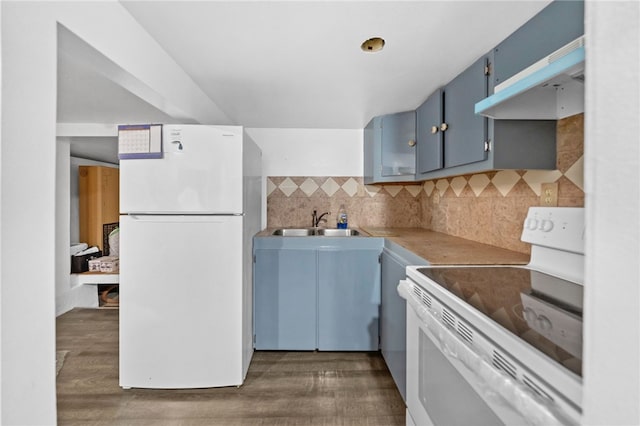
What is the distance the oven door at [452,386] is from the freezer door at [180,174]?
52.3 inches

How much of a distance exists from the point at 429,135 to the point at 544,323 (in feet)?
5.63

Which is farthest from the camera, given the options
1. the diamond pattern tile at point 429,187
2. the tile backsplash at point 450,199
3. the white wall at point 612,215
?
the diamond pattern tile at point 429,187

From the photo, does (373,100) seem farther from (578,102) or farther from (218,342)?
(218,342)

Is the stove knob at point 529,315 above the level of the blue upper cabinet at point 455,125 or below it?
below

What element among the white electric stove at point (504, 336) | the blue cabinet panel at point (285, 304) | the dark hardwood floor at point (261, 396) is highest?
the white electric stove at point (504, 336)

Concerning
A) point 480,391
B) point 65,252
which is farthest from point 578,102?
point 65,252

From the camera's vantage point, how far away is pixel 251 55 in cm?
169

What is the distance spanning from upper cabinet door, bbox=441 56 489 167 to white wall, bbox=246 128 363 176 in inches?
53.3

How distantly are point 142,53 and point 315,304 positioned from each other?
194 centimetres

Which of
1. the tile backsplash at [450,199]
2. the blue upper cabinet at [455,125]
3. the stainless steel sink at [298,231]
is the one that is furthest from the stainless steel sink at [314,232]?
the blue upper cabinet at [455,125]

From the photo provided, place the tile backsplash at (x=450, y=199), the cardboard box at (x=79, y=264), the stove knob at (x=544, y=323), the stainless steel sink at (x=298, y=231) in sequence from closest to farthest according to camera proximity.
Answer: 1. the stove knob at (x=544, y=323)
2. the tile backsplash at (x=450, y=199)
3. the stainless steel sink at (x=298, y=231)
4. the cardboard box at (x=79, y=264)

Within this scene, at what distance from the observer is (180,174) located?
198cm

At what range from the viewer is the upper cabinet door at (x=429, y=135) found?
6.88ft

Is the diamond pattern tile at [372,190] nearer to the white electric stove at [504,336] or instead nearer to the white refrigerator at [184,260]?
the white refrigerator at [184,260]
